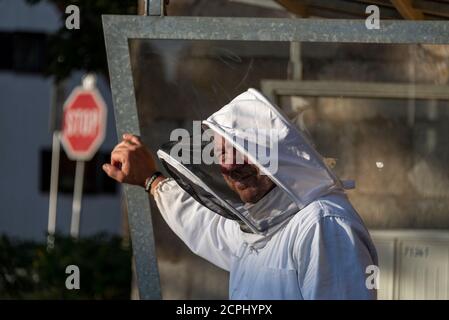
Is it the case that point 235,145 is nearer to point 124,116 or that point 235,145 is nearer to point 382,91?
point 124,116

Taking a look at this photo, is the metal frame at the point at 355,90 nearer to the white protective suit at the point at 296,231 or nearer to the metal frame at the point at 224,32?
the metal frame at the point at 224,32

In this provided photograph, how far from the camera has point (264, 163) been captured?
363cm

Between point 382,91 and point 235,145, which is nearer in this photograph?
point 235,145

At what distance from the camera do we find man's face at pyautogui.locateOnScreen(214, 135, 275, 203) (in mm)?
3766

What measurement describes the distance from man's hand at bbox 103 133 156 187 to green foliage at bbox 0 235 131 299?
6.27m

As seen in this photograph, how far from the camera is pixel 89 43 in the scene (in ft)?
35.3

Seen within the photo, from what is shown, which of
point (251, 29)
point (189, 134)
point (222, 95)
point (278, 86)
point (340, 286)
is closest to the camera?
point (340, 286)

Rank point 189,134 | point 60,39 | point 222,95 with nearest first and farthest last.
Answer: point 189,134, point 222,95, point 60,39

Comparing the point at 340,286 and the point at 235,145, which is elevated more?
the point at 235,145

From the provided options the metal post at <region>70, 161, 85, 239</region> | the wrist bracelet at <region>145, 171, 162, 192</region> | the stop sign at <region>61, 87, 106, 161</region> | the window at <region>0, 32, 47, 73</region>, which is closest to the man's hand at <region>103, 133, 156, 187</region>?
the wrist bracelet at <region>145, 171, 162, 192</region>

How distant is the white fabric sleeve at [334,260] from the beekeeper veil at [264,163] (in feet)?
0.43
